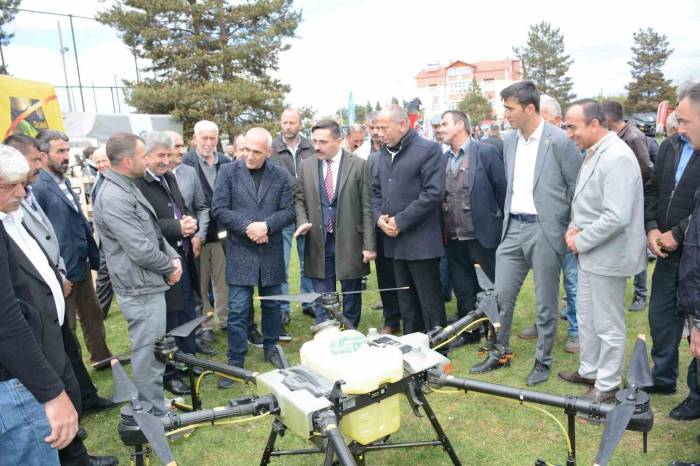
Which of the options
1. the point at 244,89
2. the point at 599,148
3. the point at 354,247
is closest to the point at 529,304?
the point at 354,247

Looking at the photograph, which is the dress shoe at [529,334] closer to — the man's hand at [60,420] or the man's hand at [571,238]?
the man's hand at [571,238]

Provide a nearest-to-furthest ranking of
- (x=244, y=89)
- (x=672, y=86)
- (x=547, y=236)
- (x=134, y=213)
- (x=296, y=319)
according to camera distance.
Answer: (x=134, y=213)
(x=547, y=236)
(x=296, y=319)
(x=244, y=89)
(x=672, y=86)

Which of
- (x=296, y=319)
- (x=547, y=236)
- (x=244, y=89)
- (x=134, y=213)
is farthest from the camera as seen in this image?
(x=244, y=89)

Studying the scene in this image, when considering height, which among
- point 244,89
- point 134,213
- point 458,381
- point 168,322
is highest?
point 244,89

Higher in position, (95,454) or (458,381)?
(458,381)

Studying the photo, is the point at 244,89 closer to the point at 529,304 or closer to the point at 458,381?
the point at 529,304

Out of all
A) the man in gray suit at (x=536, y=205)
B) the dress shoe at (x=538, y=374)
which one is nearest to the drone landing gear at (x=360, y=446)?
the man in gray suit at (x=536, y=205)

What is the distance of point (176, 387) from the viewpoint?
16.4 ft

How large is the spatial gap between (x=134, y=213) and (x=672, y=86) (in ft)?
204

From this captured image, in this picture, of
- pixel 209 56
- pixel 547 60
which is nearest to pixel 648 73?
pixel 547 60

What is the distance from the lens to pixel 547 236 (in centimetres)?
463

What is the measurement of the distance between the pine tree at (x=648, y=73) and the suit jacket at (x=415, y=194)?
58.5m

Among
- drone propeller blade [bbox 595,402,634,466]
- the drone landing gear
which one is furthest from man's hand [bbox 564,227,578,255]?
drone propeller blade [bbox 595,402,634,466]

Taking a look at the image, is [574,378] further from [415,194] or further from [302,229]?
[302,229]
